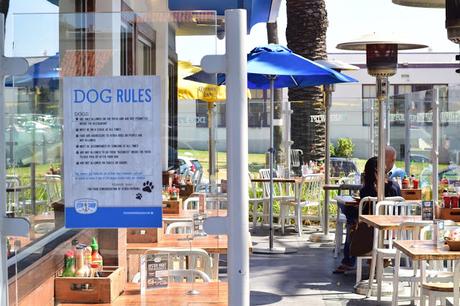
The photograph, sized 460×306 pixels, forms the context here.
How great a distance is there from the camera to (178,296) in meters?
4.04

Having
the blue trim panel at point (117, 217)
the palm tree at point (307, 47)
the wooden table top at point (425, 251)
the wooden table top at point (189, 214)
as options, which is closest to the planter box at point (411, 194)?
the wooden table top at point (425, 251)

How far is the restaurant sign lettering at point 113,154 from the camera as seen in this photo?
10.1 ft

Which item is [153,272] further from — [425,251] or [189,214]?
[425,251]

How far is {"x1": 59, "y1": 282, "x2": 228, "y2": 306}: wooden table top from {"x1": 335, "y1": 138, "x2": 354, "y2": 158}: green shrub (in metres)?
13.7

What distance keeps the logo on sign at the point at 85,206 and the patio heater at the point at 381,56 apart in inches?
246

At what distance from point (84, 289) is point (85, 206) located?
1195mm

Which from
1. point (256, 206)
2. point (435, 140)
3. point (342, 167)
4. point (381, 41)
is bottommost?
point (256, 206)

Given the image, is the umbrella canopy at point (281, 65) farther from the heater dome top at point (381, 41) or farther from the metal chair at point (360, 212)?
the metal chair at point (360, 212)

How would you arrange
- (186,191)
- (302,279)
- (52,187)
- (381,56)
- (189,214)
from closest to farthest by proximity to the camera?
1. (52,187)
2. (189,214)
3. (186,191)
4. (381,56)
5. (302,279)

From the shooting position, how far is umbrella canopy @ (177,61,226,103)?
3.51 metres

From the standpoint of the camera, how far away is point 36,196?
13.0 feet

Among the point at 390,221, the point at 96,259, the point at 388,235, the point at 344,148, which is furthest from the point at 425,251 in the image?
the point at 344,148

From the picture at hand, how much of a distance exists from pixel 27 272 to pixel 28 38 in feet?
3.54

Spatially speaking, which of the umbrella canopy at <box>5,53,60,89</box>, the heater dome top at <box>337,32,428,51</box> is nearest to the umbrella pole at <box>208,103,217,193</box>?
the umbrella canopy at <box>5,53,60,89</box>
